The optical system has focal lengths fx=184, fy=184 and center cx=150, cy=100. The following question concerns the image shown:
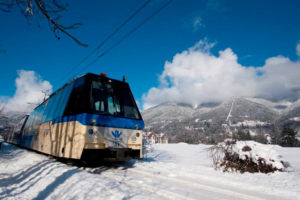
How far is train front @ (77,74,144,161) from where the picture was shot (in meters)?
5.45

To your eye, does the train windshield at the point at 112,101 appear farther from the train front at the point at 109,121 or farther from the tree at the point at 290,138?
the tree at the point at 290,138

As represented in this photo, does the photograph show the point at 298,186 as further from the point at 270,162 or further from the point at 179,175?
the point at 179,175

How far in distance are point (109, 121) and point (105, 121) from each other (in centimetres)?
14

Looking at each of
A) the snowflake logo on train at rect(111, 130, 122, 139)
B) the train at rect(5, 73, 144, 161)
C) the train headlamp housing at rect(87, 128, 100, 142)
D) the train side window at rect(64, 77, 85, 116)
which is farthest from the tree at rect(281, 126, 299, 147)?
the train side window at rect(64, 77, 85, 116)

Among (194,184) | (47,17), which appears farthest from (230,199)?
(47,17)

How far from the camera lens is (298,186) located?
14.9ft

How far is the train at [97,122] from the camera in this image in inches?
214

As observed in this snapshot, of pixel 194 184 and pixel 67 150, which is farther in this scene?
pixel 67 150

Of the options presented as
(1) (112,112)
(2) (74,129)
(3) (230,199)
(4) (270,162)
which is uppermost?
(1) (112,112)

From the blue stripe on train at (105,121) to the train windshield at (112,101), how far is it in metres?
0.21

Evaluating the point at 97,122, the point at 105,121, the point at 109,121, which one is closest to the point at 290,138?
the point at 109,121

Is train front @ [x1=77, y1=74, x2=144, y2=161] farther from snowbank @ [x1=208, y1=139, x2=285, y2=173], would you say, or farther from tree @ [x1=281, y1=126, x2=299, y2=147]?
tree @ [x1=281, y1=126, x2=299, y2=147]

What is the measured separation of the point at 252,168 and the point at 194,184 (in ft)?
11.9

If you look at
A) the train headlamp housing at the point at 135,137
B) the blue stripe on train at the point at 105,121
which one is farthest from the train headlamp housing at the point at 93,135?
the train headlamp housing at the point at 135,137
